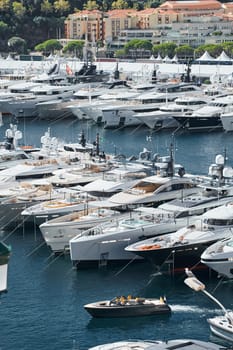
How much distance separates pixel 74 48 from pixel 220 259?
225ft

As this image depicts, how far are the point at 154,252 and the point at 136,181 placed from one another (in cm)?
669

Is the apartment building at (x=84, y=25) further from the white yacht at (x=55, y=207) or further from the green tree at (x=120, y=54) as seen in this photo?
the white yacht at (x=55, y=207)

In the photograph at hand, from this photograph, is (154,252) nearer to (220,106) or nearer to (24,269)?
(24,269)

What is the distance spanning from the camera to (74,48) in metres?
94.1

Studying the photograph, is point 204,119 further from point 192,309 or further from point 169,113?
point 192,309

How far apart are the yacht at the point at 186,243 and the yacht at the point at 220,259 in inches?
23.7

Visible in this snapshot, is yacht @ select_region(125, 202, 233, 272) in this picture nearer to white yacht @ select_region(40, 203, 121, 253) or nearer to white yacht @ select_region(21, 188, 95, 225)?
white yacht @ select_region(40, 203, 121, 253)

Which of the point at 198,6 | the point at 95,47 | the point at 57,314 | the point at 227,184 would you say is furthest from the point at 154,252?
the point at 198,6

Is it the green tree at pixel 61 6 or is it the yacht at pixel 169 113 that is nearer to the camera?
the yacht at pixel 169 113

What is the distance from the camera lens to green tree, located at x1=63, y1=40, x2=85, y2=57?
93.6 meters

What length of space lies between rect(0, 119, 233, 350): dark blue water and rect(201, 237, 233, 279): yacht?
33 centimetres

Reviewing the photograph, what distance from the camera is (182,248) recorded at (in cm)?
2794

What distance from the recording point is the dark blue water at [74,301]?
955 inches

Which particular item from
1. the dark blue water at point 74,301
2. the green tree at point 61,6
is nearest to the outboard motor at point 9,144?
the dark blue water at point 74,301
